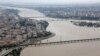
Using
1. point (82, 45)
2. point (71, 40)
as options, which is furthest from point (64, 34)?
point (82, 45)

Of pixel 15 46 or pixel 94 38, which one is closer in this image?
pixel 15 46

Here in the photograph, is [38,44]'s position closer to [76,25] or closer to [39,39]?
[39,39]

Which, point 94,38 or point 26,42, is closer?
point 26,42

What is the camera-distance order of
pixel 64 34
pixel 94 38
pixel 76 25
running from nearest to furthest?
pixel 94 38, pixel 64 34, pixel 76 25

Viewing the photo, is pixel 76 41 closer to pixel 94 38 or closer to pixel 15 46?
pixel 94 38

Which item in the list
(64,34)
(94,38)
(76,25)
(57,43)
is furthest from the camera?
(76,25)

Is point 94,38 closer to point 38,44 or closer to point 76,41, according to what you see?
point 76,41

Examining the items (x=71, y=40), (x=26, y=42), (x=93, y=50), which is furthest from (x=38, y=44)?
(x=93, y=50)

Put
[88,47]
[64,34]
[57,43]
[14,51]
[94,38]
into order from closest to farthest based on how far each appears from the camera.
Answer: [14,51] < [88,47] < [57,43] < [94,38] < [64,34]

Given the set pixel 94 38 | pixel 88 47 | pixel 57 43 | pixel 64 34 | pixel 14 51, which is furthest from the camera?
pixel 64 34
